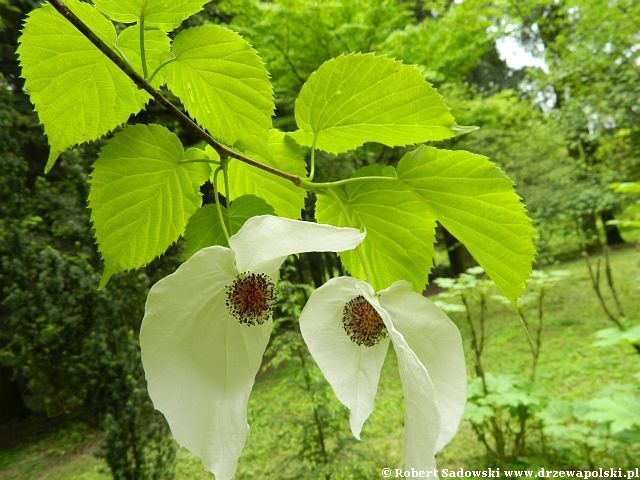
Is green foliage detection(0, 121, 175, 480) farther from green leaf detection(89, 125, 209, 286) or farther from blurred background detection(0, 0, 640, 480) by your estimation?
green leaf detection(89, 125, 209, 286)

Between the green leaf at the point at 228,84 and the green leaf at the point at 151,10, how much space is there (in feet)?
0.08

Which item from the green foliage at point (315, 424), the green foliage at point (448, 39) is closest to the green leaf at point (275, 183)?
the green foliage at point (315, 424)

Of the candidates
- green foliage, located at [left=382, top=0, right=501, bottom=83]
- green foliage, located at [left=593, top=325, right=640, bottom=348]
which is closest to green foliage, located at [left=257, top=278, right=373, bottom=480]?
green foliage, located at [left=593, top=325, right=640, bottom=348]

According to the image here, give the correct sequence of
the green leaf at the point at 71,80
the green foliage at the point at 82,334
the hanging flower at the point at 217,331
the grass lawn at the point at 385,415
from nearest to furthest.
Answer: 1. the hanging flower at the point at 217,331
2. the green leaf at the point at 71,80
3. the green foliage at the point at 82,334
4. the grass lawn at the point at 385,415

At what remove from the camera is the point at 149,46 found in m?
0.36

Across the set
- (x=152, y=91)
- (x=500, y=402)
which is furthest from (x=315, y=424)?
(x=152, y=91)

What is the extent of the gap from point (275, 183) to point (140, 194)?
11cm

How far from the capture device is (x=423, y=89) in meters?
0.31

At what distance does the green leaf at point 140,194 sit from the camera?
0.99ft

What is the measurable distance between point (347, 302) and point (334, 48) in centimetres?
446

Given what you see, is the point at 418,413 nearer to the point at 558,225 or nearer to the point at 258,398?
the point at 258,398

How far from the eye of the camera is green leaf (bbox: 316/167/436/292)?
32 centimetres

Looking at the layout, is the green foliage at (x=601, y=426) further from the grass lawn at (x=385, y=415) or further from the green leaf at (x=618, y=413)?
the grass lawn at (x=385, y=415)

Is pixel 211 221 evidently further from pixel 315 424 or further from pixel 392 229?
pixel 315 424
